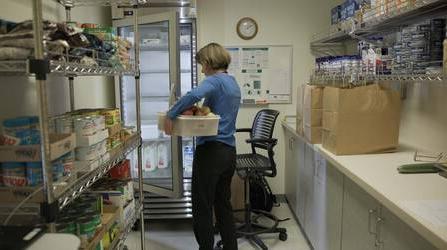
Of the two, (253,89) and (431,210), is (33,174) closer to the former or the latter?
(431,210)

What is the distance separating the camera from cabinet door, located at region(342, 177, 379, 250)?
62.6 inches

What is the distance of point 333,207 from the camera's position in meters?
2.12

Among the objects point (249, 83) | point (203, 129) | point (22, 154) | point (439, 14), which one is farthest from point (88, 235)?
point (249, 83)

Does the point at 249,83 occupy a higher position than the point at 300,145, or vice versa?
the point at 249,83

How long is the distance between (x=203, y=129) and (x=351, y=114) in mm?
835

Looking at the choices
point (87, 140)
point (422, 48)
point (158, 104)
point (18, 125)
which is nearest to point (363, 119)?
point (422, 48)

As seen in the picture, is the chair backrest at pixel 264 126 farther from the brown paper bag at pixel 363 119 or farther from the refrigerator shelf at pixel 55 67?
the refrigerator shelf at pixel 55 67

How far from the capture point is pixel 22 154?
116cm

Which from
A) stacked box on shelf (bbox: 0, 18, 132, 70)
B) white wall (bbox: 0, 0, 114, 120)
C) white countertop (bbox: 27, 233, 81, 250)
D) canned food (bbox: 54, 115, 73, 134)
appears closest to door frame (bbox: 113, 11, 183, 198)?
white wall (bbox: 0, 0, 114, 120)

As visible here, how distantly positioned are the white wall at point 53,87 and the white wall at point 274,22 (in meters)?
1.05

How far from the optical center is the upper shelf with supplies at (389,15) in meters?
1.71

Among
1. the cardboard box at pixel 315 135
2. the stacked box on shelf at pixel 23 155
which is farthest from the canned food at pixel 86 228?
the cardboard box at pixel 315 135

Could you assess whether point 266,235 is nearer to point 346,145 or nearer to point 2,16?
point 346,145

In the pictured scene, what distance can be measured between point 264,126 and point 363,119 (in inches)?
50.5
